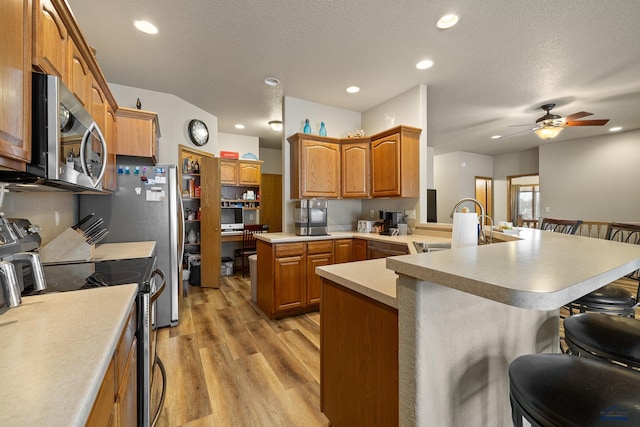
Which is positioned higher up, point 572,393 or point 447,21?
point 447,21

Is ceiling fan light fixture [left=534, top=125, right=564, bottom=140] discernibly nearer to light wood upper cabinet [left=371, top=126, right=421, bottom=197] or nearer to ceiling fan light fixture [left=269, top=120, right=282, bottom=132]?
light wood upper cabinet [left=371, top=126, right=421, bottom=197]

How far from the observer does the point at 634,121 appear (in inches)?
187

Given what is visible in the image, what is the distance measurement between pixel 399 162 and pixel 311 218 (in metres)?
1.28

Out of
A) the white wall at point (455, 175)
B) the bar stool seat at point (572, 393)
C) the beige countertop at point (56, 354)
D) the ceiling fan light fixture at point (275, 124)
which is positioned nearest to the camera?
the beige countertop at point (56, 354)

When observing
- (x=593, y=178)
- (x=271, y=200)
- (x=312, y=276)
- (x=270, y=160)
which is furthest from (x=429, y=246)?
(x=593, y=178)

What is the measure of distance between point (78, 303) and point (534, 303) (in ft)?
4.50

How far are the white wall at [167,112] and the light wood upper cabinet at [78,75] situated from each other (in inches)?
71.1

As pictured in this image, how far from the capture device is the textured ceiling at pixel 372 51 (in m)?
2.06

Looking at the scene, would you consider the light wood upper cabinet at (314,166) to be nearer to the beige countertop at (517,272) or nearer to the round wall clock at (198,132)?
the round wall clock at (198,132)

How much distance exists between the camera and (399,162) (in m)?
3.27

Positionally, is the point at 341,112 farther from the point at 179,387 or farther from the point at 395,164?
the point at 179,387

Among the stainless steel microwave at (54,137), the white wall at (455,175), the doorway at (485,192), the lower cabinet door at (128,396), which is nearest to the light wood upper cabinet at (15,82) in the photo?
the stainless steel microwave at (54,137)

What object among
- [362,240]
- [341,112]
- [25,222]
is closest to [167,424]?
[25,222]

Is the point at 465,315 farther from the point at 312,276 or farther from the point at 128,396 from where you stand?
the point at 312,276
